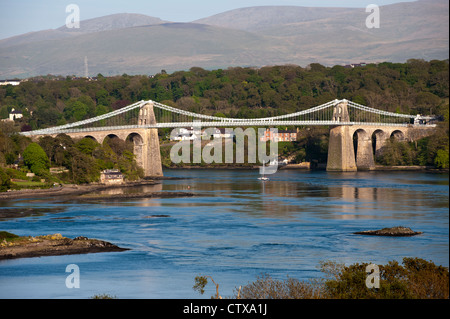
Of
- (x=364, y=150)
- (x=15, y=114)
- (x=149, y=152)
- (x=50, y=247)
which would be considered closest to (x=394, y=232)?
(x=50, y=247)

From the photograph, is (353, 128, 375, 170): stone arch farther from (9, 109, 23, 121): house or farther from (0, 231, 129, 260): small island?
(0, 231, 129, 260): small island

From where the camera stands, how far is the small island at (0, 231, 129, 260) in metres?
18.8

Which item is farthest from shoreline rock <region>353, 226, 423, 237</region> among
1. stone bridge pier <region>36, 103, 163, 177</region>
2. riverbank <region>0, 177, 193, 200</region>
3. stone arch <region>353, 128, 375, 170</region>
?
stone arch <region>353, 128, 375, 170</region>

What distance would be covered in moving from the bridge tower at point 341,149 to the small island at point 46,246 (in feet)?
127

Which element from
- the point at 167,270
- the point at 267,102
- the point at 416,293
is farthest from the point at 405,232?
the point at 267,102

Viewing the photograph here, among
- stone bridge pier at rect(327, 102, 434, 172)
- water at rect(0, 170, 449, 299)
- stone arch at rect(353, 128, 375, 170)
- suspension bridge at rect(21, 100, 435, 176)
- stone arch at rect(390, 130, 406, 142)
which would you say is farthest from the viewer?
stone arch at rect(353, 128, 375, 170)

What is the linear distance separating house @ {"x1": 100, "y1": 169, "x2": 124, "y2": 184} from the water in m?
4.75

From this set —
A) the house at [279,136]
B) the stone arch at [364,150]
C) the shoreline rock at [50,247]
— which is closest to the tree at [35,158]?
the shoreline rock at [50,247]

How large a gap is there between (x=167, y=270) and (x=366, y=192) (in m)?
21.5

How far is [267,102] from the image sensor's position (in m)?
75.9

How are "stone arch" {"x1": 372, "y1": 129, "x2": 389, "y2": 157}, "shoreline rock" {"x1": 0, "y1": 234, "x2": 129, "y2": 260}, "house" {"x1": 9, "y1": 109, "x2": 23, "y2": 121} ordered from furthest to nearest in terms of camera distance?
"house" {"x1": 9, "y1": 109, "x2": 23, "y2": 121}
"stone arch" {"x1": 372, "y1": 129, "x2": 389, "y2": 157}
"shoreline rock" {"x1": 0, "y1": 234, "x2": 129, "y2": 260}

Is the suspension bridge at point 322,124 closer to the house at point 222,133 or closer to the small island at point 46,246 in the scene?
the house at point 222,133

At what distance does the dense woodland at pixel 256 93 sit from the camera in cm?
6325
